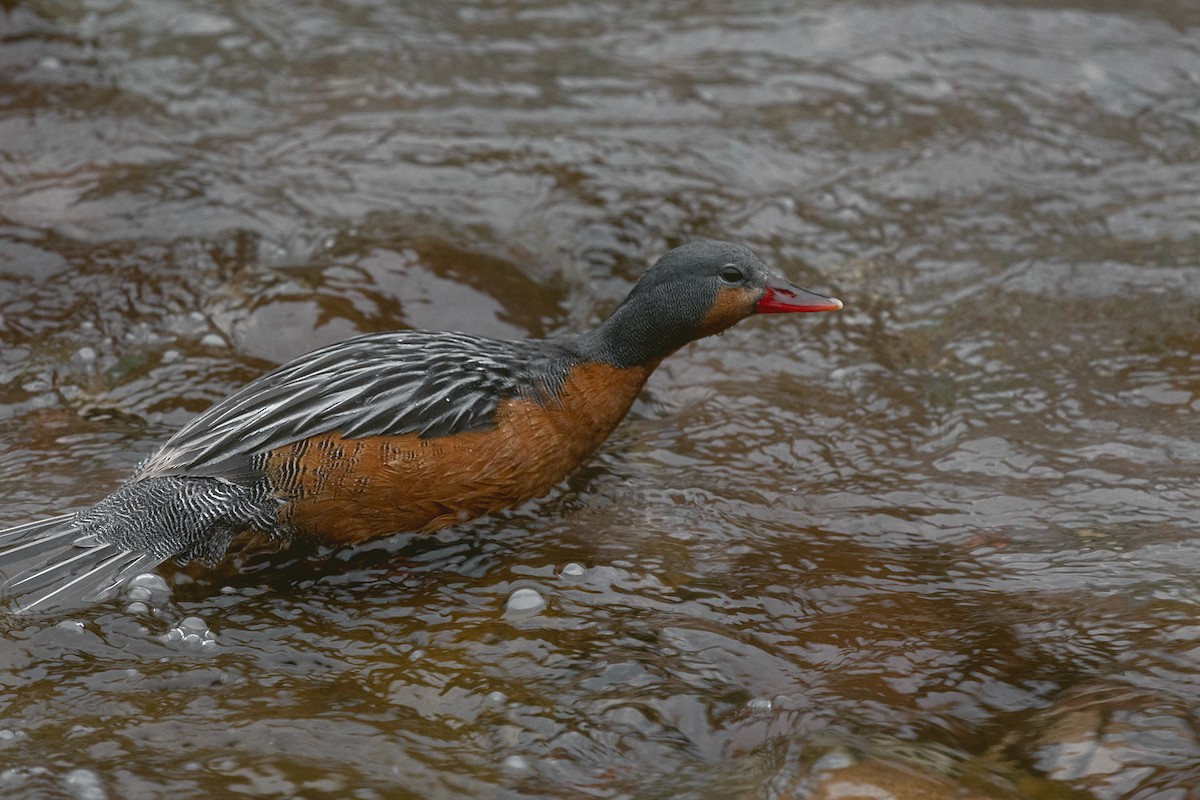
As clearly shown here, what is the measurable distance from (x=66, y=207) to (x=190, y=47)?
8.79ft

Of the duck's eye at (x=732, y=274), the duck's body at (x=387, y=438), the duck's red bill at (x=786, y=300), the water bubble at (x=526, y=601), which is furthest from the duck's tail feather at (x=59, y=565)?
the duck's red bill at (x=786, y=300)

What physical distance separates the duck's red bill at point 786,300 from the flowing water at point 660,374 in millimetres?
788

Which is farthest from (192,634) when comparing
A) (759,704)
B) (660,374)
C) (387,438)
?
(660,374)

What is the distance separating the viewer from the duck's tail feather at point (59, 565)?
5305 mm

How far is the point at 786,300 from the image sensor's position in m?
6.31

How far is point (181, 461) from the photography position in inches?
223

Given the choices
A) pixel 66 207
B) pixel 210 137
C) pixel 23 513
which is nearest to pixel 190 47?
pixel 210 137

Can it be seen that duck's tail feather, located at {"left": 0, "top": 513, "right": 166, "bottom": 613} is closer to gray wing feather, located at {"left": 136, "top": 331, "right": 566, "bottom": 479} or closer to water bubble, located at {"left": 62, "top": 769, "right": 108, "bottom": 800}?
gray wing feather, located at {"left": 136, "top": 331, "right": 566, "bottom": 479}

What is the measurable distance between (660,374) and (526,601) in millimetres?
2274

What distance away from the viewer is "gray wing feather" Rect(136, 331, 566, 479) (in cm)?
567

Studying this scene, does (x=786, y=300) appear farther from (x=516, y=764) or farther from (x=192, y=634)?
(x=192, y=634)

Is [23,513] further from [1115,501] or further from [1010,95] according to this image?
[1010,95]

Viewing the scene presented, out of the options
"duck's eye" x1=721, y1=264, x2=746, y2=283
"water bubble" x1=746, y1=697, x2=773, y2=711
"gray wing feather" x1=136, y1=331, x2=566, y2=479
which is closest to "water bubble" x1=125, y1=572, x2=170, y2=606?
"gray wing feather" x1=136, y1=331, x2=566, y2=479

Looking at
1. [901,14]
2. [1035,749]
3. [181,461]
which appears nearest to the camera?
[1035,749]
